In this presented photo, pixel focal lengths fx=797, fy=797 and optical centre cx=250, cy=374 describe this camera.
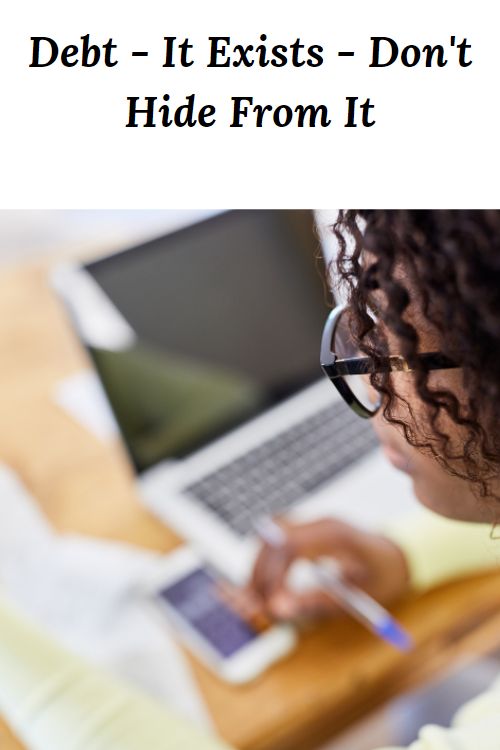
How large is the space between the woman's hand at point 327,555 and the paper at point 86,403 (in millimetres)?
257

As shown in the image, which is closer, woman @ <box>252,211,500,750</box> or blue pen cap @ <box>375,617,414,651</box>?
woman @ <box>252,211,500,750</box>

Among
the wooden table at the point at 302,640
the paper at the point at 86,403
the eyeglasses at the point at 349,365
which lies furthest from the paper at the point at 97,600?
the eyeglasses at the point at 349,365

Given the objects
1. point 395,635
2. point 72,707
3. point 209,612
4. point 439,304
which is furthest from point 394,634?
point 439,304

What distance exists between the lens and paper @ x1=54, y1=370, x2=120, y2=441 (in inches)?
33.7

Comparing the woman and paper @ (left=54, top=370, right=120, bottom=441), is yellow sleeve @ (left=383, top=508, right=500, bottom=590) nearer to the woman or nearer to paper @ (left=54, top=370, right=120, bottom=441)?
the woman

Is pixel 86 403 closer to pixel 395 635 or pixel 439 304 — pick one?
pixel 395 635

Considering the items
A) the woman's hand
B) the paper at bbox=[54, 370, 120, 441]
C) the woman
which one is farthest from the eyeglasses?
the paper at bbox=[54, 370, 120, 441]

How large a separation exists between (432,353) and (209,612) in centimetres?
38

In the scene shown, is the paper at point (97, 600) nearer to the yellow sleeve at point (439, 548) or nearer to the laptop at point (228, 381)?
the laptop at point (228, 381)

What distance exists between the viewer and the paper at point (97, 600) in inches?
23.9

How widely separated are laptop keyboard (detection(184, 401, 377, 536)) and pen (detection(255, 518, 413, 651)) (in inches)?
1.6

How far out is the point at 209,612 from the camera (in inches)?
25.4

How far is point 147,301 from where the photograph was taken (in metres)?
0.77

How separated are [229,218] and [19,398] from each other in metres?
0.33
